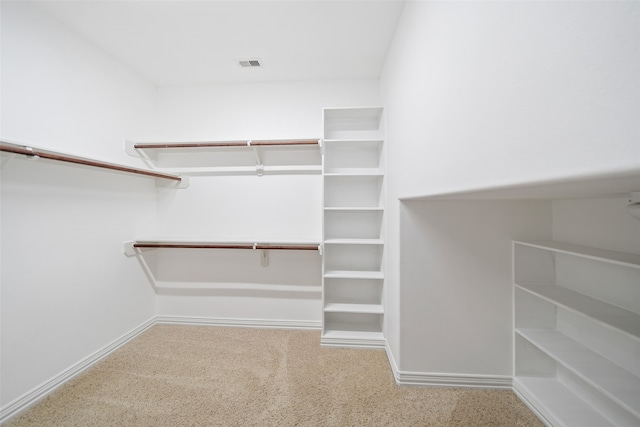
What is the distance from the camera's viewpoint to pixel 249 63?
2.01m

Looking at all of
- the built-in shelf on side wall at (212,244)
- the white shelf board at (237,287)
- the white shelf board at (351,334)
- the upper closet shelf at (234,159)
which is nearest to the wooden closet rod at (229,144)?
the upper closet shelf at (234,159)

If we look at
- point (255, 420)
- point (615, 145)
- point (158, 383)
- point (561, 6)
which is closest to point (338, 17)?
point (561, 6)

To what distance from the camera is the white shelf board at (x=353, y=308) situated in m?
1.90

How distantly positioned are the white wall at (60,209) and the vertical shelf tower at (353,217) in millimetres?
1743

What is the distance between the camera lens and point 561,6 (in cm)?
45

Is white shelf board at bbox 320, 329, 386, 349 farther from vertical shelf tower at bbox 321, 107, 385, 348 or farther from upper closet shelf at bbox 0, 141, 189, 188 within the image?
upper closet shelf at bbox 0, 141, 189, 188

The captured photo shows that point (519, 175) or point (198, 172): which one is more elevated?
point (198, 172)

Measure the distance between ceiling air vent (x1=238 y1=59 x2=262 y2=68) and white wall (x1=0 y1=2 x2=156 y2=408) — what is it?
40.8 inches

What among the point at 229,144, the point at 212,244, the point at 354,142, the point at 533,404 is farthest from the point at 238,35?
the point at 533,404

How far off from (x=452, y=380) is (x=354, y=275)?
35.4 inches

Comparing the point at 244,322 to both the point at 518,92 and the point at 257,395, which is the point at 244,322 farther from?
the point at 518,92

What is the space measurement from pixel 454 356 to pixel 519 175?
1.38 meters

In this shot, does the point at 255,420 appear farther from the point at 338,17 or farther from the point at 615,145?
the point at 338,17

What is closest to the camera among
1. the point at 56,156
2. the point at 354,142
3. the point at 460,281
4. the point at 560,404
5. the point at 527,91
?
the point at 527,91
